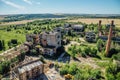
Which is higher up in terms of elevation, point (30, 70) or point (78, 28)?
point (78, 28)

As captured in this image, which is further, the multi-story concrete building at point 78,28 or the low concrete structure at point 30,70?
the multi-story concrete building at point 78,28

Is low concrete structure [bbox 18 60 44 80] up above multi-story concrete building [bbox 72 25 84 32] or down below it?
below

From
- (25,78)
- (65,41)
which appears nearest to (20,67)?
(25,78)

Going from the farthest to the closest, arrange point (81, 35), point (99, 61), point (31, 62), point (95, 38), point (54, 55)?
point (81, 35) → point (95, 38) → point (54, 55) → point (99, 61) → point (31, 62)

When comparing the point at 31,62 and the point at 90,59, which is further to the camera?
the point at 90,59

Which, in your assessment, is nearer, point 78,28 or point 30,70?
point 30,70

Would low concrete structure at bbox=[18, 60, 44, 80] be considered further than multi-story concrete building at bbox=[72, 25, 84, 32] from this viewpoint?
No

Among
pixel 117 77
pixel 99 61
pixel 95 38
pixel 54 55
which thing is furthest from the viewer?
pixel 95 38

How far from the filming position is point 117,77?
107 feet

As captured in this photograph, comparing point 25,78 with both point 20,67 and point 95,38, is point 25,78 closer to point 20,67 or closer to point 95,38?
point 20,67

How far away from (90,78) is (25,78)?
1601 centimetres

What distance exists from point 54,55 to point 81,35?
35209mm

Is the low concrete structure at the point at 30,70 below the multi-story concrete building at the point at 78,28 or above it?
below

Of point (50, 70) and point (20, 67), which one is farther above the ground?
point (20, 67)
